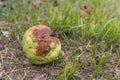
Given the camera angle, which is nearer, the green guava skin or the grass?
the green guava skin

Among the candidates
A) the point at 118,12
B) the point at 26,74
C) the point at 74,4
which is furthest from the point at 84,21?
the point at 26,74

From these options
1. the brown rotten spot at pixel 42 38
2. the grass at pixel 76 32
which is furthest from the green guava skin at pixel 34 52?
the grass at pixel 76 32

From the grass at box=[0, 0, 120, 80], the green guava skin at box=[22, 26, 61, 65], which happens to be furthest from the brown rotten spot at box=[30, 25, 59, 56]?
the grass at box=[0, 0, 120, 80]

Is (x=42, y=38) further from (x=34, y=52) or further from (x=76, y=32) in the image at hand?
(x=76, y=32)

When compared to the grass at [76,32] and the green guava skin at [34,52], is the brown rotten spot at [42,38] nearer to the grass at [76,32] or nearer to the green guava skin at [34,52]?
the green guava skin at [34,52]

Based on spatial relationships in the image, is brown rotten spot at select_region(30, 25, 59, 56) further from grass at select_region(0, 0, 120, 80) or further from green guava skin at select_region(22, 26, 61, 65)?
grass at select_region(0, 0, 120, 80)
